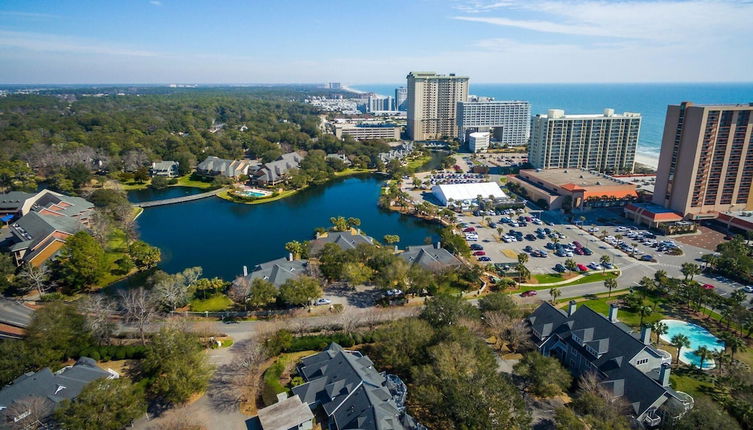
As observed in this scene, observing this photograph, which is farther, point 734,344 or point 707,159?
point 707,159

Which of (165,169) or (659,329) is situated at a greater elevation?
(165,169)

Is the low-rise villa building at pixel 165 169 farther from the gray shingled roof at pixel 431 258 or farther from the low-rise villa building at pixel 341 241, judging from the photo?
the gray shingled roof at pixel 431 258

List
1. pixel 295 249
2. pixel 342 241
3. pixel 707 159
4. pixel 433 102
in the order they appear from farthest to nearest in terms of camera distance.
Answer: pixel 433 102 < pixel 707 159 < pixel 342 241 < pixel 295 249

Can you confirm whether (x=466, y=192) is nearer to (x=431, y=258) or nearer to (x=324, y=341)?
(x=431, y=258)

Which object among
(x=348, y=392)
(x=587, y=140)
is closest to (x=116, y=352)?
(x=348, y=392)

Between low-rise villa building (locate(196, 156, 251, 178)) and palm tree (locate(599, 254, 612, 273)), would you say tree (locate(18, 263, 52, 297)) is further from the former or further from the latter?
palm tree (locate(599, 254, 612, 273))

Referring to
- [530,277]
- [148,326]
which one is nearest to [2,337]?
[148,326]

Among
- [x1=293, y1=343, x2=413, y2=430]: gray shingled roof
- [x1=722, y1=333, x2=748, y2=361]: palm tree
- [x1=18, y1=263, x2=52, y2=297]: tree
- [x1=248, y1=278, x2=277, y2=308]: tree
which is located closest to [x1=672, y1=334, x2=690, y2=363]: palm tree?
[x1=722, y1=333, x2=748, y2=361]: palm tree
